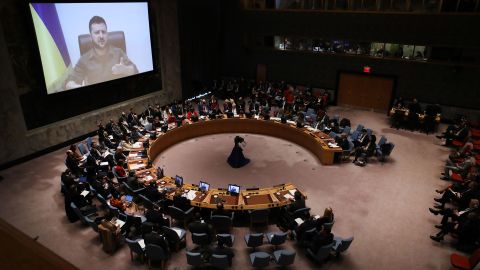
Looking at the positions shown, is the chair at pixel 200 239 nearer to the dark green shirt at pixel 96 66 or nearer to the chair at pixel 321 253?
the chair at pixel 321 253

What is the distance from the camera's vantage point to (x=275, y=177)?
40.5 feet

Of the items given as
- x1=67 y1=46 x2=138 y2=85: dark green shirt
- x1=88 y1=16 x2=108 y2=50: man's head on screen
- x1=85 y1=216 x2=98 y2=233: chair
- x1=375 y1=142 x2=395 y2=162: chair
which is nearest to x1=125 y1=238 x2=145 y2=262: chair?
x1=85 y1=216 x2=98 y2=233: chair

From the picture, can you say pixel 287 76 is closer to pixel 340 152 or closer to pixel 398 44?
pixel 398 44

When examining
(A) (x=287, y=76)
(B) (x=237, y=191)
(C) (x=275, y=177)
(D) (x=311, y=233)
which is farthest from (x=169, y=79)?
(D) (x=311, y=233)

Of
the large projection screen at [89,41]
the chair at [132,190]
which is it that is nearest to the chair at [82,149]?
the large projection screen at [89,41]

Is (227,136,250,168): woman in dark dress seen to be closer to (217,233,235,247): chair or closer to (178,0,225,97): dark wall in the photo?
(217,233,235,247): chair

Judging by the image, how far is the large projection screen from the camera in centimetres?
1327

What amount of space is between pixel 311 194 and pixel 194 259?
5.02 metres

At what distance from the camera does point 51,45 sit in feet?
43.9

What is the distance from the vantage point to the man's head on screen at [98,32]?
14741 millimetres

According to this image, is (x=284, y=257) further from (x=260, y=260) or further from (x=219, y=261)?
(x=219, y=261)

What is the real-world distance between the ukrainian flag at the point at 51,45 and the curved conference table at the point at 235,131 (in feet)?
14.8

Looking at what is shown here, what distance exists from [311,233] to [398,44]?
1378 cm

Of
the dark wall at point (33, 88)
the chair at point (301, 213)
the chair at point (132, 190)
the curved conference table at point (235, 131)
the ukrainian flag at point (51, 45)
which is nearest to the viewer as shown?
the chair at point (301, 213)
